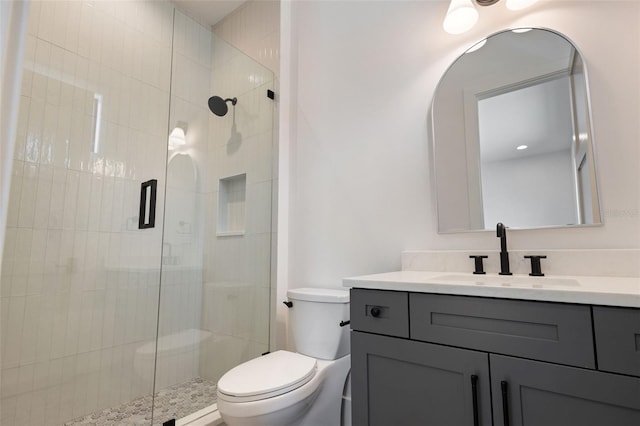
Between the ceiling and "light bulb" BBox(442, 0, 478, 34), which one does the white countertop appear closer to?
"light bulb" BBox(442, 0, 478, 34)

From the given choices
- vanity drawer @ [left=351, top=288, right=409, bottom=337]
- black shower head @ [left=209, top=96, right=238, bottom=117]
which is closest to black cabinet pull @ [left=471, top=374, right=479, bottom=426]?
vanity drawer @ [left=351, top=288, right=409, bottom=337]

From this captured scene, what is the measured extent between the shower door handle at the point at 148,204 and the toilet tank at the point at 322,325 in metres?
1.09

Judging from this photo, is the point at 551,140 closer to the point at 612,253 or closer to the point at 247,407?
the point at 612,253

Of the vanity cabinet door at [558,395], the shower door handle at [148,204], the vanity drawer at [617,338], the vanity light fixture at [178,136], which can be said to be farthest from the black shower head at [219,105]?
the vanity drawer at [617,338]

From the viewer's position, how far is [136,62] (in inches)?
89.2

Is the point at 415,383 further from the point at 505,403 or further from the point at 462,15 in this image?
the point at 462,15

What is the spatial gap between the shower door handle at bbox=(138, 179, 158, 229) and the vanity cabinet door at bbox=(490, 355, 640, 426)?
1946mm

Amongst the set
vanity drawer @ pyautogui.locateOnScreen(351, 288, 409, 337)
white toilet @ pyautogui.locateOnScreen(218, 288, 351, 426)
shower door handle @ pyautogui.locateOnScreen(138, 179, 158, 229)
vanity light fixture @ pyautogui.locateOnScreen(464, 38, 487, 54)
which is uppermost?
vanity light fixture @ pyautogui.locateOnScreen(464, 38, 487, 54)

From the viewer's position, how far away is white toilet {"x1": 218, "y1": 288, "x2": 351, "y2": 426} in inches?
47.9

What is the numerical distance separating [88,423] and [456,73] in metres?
2.69

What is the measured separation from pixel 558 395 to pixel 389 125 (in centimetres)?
134

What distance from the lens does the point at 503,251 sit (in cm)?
132

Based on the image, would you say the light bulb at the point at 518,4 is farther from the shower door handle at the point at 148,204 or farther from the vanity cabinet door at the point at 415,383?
the shower door handle at the point at 148,204

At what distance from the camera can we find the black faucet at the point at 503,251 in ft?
4.28
